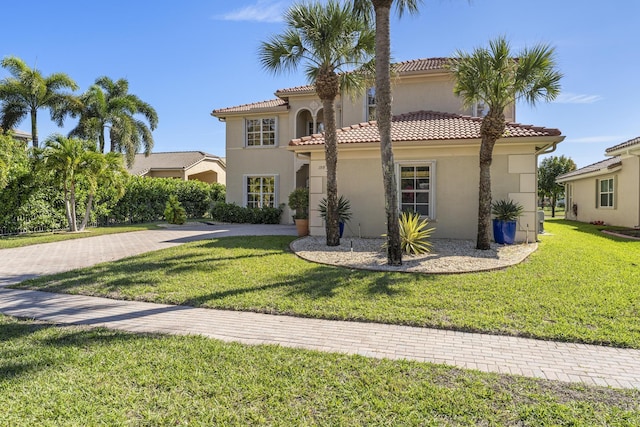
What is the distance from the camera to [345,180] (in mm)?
14414

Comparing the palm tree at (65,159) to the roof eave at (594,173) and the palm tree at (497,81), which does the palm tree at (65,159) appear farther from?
the roof eave at (594,173)

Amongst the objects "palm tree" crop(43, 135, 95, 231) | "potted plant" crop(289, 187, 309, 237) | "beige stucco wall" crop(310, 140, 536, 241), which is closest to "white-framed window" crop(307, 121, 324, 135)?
"potted plant" crop(289, 187, 309, 237)

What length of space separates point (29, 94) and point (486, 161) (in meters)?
32.5

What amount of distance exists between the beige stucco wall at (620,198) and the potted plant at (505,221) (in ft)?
34.9

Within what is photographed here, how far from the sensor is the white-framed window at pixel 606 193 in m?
21.0

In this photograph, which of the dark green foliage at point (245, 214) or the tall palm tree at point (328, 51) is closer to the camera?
the tall palm tree at point (328, 51)

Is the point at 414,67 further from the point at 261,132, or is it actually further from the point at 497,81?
the point at 261,132

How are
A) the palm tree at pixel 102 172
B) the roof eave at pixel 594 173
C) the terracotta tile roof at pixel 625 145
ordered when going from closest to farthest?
1. the palm tree at pixel 102 172
2. the terracotta tile roof at pixel 625 145
3. the roof eave at pixel 594 173

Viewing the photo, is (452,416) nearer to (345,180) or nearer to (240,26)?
(345,180)

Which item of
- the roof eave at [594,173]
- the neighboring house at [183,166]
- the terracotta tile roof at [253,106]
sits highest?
the terracotta tile roof at [253,106]

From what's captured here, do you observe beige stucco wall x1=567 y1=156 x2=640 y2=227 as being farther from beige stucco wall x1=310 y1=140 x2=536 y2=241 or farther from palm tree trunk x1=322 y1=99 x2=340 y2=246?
palm tree trunk x1=322 y1=99 x2=340 y2=246

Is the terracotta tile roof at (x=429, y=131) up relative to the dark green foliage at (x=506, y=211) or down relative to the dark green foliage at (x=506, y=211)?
up

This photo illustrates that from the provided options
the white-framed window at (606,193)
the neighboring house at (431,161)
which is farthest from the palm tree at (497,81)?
the white-framed window at (606,193)

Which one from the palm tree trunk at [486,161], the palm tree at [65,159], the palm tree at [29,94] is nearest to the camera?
the palm tree trunk at [486,161]
